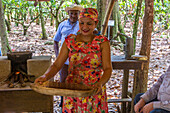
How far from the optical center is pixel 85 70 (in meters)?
1.89

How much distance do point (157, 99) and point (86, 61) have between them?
35.2 inches

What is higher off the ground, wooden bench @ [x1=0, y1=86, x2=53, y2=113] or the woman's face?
the woman's face

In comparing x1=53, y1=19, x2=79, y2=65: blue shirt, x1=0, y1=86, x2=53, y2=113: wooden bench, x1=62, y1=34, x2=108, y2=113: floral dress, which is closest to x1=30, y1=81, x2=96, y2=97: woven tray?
x1=62, y1=34, x2=108, y2=113: floral dress

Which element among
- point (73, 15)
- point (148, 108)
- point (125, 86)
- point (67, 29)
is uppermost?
point (73, 15)

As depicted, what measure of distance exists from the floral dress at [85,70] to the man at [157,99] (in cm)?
49

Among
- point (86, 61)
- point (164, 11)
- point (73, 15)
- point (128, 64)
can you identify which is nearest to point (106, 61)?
point (86, 61)

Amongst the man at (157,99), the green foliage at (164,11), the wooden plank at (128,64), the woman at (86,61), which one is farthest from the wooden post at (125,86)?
the green foliage at (164,11)

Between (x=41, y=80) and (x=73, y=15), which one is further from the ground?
(x=73, y=15)

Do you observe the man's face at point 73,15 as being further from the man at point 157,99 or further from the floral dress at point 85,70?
the man at point 157,99

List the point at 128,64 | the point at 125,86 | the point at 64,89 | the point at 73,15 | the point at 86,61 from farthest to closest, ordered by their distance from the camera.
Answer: the point at 125,86 → the point at 73,15 → the point at 128,64 → the point at 86,61 → the point at 64,89

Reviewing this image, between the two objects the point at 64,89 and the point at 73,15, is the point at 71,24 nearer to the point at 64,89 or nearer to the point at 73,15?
the point at 73,15

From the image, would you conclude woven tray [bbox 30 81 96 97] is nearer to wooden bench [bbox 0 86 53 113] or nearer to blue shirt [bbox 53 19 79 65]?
wooden bench [bbox 0 86 53 113]

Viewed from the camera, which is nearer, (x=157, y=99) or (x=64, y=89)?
(x=64, y=89)

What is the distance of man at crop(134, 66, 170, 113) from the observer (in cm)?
196
